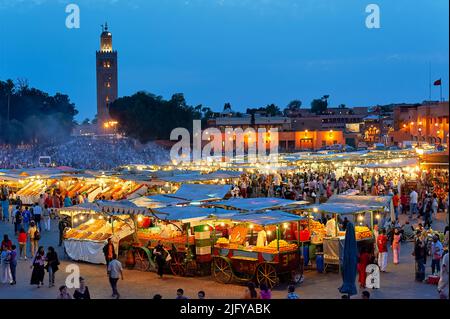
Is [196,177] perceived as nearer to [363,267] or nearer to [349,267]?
[363,267]

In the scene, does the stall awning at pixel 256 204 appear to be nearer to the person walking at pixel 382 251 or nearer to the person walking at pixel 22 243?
the person walking at pixel 382 251

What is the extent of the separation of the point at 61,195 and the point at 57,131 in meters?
85.6

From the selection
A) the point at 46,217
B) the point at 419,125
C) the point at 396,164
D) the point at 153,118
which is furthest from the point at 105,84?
the point at 46,217

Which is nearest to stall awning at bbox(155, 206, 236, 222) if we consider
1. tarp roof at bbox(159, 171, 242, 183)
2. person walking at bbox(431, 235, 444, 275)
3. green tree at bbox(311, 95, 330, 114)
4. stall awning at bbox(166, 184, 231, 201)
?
stall awning at bbox(166, 184, 231, 201)

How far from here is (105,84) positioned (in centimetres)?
13575

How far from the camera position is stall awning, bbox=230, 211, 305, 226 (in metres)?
14.1

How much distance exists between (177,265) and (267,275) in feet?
7.61

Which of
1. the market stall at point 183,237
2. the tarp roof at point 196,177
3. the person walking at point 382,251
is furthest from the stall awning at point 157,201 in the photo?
the tarp roof at point 196,177

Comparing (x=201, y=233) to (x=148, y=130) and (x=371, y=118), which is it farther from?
(x=371, y=118)

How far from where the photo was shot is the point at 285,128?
10100 centimetres

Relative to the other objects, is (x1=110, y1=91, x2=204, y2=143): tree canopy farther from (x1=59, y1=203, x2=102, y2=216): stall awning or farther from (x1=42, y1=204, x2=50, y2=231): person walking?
(x1=59, y1=203, x2=102, y2=216): stall awning

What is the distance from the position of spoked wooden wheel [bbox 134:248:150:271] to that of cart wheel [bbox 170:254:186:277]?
767 millimetres
